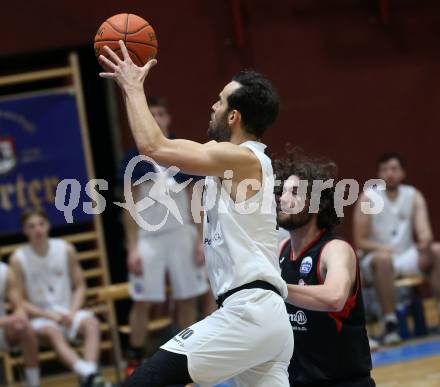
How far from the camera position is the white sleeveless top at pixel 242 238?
11.6 ft

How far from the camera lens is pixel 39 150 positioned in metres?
8.09

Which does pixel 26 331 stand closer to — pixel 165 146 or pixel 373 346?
pixel 373 346

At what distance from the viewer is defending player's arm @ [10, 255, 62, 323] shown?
7.02 m

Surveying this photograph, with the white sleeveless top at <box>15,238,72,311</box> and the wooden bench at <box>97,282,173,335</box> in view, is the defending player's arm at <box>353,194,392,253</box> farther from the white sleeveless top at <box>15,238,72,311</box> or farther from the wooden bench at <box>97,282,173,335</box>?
the white sleeveless top at <box>15,238,72,311</box>

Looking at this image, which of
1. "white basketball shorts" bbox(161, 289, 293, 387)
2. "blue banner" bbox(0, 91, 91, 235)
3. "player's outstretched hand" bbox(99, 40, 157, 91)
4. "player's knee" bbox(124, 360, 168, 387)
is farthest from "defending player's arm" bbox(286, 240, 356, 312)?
"blue banner" bbox(0, 91, 91, 235)

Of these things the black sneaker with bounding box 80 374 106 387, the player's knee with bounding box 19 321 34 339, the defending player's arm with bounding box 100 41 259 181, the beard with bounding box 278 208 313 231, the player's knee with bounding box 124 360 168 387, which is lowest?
the black sneaker with bounding box 80 374 106 387

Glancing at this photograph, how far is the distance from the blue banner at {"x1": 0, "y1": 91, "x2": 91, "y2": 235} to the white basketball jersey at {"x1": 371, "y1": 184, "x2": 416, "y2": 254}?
8.56 feet

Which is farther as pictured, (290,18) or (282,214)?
(290,18)

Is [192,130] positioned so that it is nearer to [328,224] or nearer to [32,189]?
[32,189]

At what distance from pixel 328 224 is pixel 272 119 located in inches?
26.6

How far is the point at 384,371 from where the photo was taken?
6.57 m

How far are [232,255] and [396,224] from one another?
4730 millimetres

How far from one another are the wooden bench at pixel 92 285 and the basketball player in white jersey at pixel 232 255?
4.03 metres

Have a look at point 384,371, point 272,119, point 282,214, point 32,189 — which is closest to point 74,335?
point 32,189
